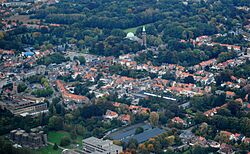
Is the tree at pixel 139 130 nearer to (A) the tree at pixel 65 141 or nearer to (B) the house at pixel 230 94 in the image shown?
(A) the tree at pixel 65 141

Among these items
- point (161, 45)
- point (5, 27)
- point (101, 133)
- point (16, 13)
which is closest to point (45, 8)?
point (16, 13)

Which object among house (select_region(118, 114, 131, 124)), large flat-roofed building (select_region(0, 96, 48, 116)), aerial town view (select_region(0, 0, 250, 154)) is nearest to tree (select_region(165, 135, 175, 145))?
aerial town view (select_region(0, 0, 250, 154))

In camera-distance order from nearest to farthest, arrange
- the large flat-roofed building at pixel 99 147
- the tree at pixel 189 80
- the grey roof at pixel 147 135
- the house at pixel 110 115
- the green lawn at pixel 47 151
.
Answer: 1. the large flat-roofed building at pixel 99 147
2. the green lawn at pixel 47 151
3. the grey roof at pixel 147 135
4. the house at pixel 110 115
5. the tree at pixel 189 80

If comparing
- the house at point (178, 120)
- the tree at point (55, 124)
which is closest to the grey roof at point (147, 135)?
the house at point (178, 120)

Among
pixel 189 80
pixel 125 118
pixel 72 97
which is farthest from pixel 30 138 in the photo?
pixel 189 80

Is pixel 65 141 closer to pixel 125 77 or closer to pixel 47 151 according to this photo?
pixel 47 151

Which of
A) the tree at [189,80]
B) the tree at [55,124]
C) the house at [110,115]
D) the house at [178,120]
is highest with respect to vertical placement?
the tree at [55,124]

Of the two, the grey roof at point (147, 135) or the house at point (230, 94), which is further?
→ the house at point (230, 94)
